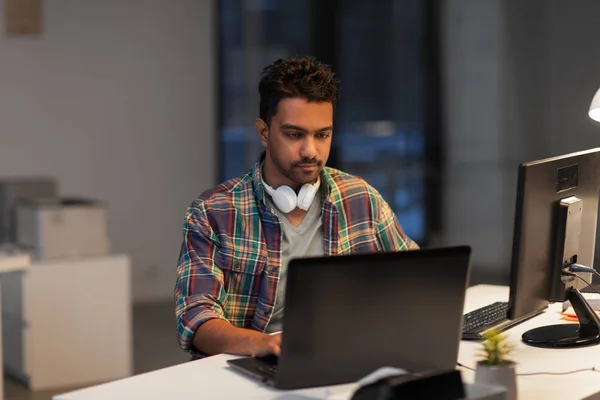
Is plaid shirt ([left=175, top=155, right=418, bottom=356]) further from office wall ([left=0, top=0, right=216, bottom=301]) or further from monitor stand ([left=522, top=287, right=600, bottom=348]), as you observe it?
office wall ([left=0, top=0, right=216, bottom=301])

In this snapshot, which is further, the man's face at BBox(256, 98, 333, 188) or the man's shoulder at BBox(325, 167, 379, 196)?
the man's shoulder at BBox(325, 167, 379, 196)

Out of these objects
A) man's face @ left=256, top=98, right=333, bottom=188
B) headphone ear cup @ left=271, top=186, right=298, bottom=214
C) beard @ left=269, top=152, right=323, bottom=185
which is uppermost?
man's face @ left=256, top=98, right=333, bottom=188

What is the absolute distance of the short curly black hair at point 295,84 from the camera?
7.88ft

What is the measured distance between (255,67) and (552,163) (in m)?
4.40

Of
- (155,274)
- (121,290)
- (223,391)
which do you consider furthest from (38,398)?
(223,391)

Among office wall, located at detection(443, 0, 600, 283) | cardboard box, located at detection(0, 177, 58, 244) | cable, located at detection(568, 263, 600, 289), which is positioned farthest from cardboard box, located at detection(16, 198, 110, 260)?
cable, located at detection(568, 263, 600, 289)

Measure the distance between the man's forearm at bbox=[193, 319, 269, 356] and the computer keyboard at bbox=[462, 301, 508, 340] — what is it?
54cm

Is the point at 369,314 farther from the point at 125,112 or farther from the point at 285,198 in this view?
the point at 125,112

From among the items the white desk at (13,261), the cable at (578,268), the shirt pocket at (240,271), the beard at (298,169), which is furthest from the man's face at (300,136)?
the white desk at (13,261)

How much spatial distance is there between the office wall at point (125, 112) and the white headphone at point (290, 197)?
12.4 feet

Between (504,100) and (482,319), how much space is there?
293 cm

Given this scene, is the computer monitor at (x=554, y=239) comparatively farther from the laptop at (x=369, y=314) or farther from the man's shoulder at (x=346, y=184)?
the man's shoulder at (x=346, y=184)

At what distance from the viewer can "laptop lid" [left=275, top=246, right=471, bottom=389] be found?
1.69m

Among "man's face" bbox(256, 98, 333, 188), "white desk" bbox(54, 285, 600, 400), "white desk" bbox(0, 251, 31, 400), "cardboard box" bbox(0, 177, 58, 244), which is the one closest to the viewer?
"white desk" bbox(54, 285, 600, 400)
